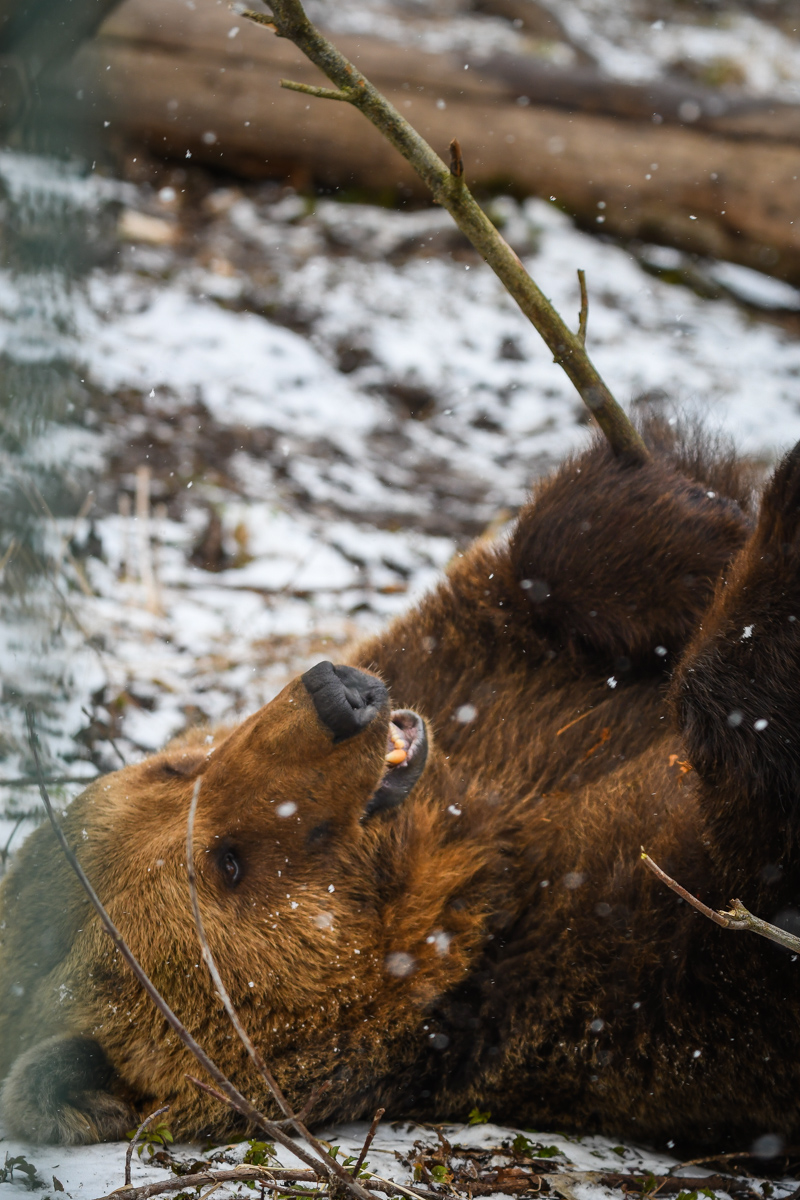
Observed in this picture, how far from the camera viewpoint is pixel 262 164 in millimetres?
8133

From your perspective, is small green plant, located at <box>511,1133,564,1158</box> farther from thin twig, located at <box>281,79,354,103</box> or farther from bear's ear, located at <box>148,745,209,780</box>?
thin twig, located at <box>281,79,354,103</box>

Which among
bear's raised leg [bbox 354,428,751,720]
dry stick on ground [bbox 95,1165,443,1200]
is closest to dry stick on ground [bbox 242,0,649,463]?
bear's raised leg [bbox 354,428,751,720]

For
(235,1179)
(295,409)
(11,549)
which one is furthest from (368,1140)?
(295,409)

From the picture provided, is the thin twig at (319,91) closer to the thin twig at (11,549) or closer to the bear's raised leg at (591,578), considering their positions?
the thin twig at (11,549)

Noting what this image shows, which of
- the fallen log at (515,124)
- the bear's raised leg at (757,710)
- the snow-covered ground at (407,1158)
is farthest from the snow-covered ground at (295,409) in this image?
the bear's raised leg at (757,710)

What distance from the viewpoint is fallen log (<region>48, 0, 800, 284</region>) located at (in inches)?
281

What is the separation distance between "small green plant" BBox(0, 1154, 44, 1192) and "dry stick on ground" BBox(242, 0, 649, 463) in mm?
2324

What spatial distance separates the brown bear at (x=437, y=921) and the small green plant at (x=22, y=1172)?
0.18 m

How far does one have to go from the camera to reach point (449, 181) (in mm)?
2543

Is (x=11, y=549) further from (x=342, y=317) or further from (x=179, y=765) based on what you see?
(x=342, y=317)

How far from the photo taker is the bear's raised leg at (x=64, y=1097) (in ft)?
8.60

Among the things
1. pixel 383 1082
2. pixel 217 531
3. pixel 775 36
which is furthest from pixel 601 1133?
pixel 775 36

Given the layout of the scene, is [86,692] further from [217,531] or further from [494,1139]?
[494,1139]

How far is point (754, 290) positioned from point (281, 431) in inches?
142
